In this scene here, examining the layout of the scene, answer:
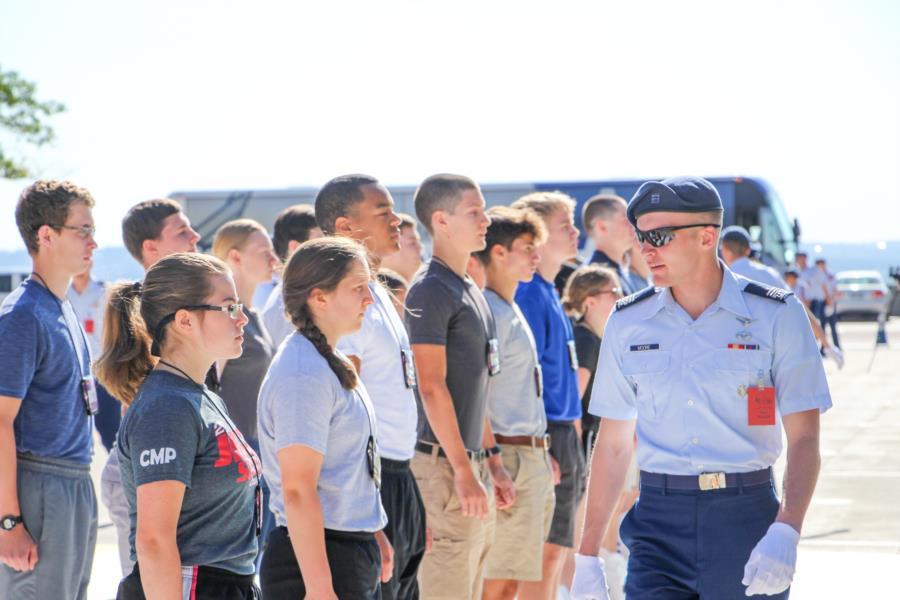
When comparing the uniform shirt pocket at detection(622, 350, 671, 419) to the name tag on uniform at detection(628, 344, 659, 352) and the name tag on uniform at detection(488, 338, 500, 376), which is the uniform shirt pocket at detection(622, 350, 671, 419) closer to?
the name tag on uniform at detection(628, 344, 659, 352)

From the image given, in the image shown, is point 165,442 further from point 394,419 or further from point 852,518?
point 852,518

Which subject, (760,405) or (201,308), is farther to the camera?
(760,405)

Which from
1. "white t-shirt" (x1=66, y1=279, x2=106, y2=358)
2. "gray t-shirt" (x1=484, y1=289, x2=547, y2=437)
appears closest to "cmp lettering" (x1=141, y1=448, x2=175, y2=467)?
"gray t-shirt" (x1=484, y1=289, x2=547, y2=437)

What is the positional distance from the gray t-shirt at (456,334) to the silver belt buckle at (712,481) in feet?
5.12

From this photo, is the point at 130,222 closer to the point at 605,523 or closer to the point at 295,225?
the point at 295,225

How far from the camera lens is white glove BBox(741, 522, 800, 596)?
3180 mm

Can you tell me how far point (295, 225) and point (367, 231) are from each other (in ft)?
5.76

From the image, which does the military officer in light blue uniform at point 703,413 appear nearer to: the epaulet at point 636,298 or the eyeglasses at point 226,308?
the epaulet at point 636,298

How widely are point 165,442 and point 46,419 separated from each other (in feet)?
3.94

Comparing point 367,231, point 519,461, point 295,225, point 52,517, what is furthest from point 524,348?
point 52,517

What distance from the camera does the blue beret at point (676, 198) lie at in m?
3.59

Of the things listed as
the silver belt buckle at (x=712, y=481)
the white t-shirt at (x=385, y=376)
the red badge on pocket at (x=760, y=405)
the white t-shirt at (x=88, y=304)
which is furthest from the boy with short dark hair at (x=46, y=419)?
the white t-shirt at (x=88, y=304)

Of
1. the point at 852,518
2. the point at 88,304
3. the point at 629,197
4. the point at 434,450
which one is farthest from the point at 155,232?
the point at 629,197

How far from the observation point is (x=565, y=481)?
19.1ft
